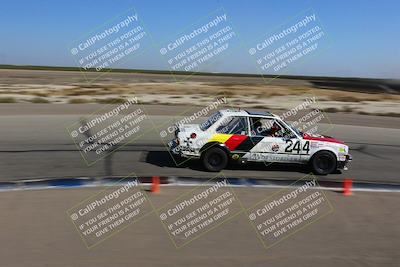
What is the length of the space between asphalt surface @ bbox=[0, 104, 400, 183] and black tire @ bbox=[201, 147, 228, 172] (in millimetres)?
215

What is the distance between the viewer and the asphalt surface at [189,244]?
5.89m

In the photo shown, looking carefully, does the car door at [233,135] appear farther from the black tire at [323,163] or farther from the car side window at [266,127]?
the black tire at [323,163]

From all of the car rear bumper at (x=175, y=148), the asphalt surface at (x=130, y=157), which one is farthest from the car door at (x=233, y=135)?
the car rear bumper at (x=175, y=148)

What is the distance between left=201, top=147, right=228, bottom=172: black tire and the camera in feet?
34.0

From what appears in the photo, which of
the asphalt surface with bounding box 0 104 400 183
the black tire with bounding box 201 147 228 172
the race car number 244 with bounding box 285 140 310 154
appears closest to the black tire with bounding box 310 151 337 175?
the asphalt surface with bounding box 0 104 400 183

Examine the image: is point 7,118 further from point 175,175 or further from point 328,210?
point 328,210

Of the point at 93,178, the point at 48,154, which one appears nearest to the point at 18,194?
the point at 93,178

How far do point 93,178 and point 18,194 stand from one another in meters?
1.86

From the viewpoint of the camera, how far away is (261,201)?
841 cm

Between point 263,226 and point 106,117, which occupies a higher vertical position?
point 106,117
